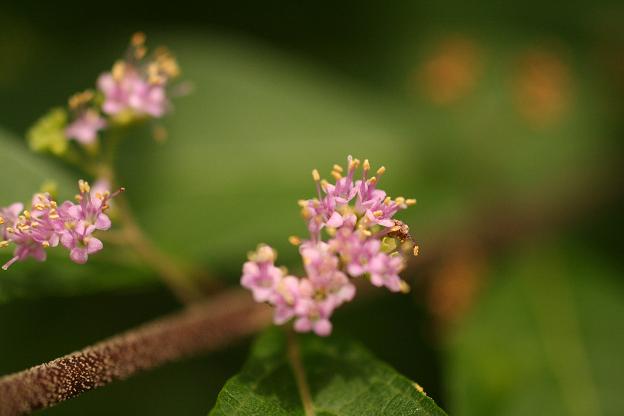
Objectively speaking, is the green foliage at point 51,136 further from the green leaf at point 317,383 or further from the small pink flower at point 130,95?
the green leaf at point 317,383

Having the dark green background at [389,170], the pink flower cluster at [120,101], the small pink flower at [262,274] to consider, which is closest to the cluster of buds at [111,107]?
the pink flower cluster at [120,101]

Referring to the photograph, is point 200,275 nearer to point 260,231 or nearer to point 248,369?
point 260,231

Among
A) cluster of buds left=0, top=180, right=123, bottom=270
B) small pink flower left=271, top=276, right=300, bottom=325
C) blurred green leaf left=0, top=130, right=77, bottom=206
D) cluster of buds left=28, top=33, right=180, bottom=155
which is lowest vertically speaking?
small pink flower left=271, top=276, right=300, bottom=325

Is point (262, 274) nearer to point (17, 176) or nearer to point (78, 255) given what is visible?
point (78, 255)

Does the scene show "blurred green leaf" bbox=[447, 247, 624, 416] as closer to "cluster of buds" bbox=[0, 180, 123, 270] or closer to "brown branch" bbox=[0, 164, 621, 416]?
"brown branch" bbox=[0, 164, 621, 416]

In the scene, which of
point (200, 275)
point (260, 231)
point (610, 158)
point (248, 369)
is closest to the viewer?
point (248, 369)

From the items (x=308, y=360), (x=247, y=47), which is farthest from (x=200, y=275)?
(x=247, y=47)

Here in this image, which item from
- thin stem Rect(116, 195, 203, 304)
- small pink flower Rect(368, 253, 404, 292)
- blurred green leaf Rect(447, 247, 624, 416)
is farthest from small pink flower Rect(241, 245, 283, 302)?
blurred green leaf Rect(447, 247, 624, 416)
